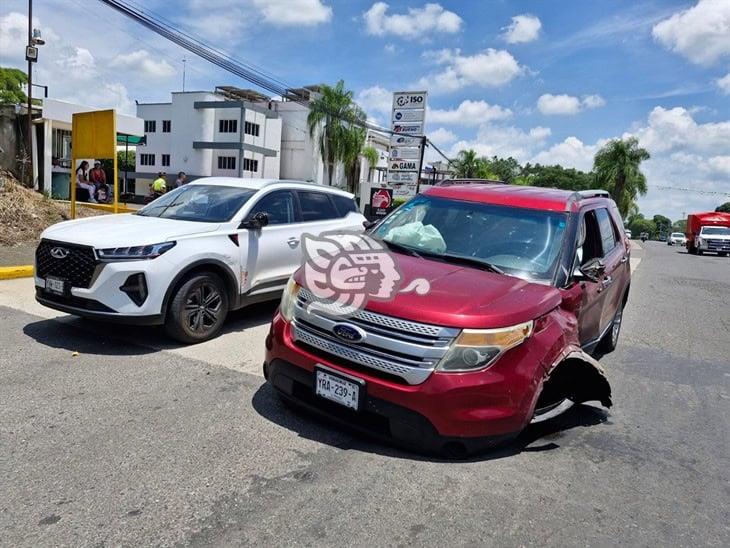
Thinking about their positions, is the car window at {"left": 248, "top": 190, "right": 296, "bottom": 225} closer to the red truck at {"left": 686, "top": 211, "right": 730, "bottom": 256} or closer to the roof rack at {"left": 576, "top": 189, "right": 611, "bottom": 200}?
the roof rack at {"left": 576, "top": 189, "right": 611, "bottom": 200}

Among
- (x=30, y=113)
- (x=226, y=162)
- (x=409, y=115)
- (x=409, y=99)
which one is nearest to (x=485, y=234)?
(x=409, y=115)

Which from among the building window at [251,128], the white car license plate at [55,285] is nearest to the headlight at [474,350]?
the white car license plate at [55,285]

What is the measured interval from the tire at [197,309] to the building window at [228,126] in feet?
139

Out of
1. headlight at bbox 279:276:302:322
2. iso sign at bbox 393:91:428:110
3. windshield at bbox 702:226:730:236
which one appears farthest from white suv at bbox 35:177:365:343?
windshield at bbox 702:226:730:236

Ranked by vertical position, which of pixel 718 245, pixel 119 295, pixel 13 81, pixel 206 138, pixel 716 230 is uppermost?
pixel 13 81

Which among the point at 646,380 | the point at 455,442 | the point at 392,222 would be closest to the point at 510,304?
the point at 455,442

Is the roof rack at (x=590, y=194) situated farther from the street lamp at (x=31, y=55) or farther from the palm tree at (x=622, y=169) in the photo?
the palm tree at (x=622, y=169)

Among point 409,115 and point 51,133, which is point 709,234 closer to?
point 409,115

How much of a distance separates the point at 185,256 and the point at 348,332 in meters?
2.56

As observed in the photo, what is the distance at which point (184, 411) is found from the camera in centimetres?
373

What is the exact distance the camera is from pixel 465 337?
296 cm

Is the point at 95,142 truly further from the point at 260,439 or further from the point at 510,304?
the point at 510,304

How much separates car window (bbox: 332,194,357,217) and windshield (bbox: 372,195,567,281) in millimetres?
2763

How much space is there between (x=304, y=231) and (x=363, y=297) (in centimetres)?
350
